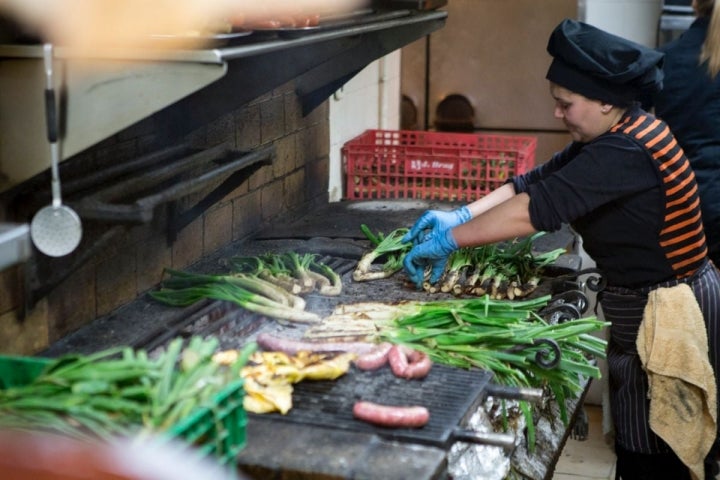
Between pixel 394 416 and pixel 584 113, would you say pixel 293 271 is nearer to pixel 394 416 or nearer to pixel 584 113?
pixel 584 113

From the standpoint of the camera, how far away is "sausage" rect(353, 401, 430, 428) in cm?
302

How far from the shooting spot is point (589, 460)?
254 inches

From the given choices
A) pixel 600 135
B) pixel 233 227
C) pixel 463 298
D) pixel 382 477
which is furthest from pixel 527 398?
pixel 233 227

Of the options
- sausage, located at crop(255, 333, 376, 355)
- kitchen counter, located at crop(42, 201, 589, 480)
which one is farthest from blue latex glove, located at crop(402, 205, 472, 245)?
sausage, located at crop(255, 333, 376, 355)

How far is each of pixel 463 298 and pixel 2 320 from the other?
1.91 m

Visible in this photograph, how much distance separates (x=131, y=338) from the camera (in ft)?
12.0

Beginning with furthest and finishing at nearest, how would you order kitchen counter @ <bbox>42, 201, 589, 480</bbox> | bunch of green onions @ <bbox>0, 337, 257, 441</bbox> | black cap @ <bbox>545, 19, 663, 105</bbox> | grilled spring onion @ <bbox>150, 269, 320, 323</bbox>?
black cap @ <bbox>545, 19, 663, 105</bbox>
grilled spring onion @ <bbox>150, 269, 320, 323</bbox>
kitchen counter @ <bbox>42, 201, 589, 480</bbox>
bunch of green onions @ <bbox>0, 337, 257, 441</bbox>

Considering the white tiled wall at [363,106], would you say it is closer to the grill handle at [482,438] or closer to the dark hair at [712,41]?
the dark hair at [712,41]

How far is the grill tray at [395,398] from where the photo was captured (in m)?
3.01

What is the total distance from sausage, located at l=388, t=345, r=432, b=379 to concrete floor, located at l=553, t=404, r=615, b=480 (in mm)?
2887

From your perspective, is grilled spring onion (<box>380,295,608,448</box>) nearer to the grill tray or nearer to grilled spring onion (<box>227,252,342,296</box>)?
the grill tray

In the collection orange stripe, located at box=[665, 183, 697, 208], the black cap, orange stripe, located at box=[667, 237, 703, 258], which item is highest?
the black cap

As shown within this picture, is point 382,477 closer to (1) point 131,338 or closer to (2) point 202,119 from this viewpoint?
(1) point 131,338

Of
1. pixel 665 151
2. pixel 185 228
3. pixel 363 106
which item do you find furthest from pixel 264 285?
pixel 363 106
